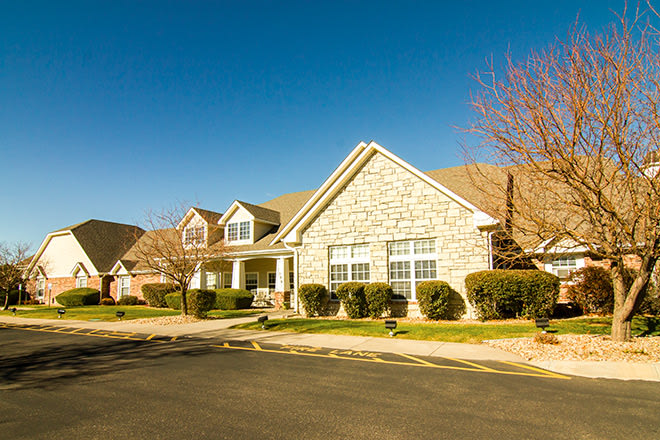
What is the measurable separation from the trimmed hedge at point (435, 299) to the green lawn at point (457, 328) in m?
0.75

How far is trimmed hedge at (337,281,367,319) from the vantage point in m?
17.0

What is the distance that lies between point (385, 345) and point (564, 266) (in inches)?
457

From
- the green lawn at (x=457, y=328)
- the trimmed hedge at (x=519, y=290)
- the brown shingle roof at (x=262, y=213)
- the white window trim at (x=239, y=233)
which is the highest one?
the brown shingle roof at (x=262, y=213)

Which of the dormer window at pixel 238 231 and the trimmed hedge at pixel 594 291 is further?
the dormer window at pixel 238 231

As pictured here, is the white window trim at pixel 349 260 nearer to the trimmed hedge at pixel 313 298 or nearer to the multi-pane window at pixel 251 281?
the trimmed hedge at pixel 313 298

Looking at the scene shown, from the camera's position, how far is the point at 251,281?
1149 inches

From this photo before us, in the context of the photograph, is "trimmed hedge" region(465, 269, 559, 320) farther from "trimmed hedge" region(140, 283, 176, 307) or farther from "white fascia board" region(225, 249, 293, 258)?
"trimmed hedge" region(140, 283, 176, 307)

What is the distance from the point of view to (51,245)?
3956 centimetres

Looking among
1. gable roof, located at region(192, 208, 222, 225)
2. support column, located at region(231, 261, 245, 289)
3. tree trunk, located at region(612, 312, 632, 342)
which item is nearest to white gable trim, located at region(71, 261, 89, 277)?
gable roof, located at region(192, 208, 222, 225)

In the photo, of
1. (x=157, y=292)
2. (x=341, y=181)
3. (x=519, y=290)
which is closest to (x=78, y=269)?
(x=157, y=292)

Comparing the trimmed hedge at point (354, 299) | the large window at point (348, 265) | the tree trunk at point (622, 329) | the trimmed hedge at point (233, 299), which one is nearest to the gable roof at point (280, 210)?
the trimmed hedge at point (233, 299)

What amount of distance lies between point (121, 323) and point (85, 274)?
70.8ft

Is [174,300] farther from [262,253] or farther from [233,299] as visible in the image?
[262,253]

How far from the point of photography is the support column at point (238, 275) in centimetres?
2648
